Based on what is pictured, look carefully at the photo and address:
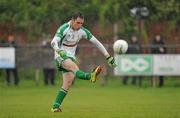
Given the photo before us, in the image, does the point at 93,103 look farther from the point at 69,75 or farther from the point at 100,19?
the point at 100,19

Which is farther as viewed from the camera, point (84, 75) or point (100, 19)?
point (100, 19)

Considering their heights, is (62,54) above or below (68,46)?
below

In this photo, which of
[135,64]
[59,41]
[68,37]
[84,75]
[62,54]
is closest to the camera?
[84,75]

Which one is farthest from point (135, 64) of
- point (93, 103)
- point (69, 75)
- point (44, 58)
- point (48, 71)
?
point (69, 75)

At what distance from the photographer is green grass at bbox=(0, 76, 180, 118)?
14750 millimetres

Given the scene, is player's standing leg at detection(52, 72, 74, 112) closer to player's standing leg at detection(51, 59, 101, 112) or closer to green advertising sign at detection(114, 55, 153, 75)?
player's standing leg at detection(51, 59, 101, 112)

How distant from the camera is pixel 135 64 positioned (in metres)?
29.3

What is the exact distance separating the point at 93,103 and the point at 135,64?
32.0ft

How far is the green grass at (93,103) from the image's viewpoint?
14750mm

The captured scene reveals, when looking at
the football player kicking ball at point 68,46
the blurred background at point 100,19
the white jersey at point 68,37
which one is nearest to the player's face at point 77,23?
the football player kicking ball at point 68,46

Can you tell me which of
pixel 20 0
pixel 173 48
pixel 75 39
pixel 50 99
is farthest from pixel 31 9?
pixel 75 39

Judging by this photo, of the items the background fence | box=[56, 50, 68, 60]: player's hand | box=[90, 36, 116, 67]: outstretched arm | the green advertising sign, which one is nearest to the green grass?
the green advertising sign

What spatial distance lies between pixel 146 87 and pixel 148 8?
805 centimetres

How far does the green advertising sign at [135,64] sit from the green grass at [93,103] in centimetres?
69
